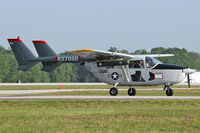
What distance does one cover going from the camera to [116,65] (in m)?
35.8

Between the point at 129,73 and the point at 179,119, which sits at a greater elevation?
the point at 129,73

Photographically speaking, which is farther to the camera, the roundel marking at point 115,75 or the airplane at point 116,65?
the roundel marking at point 115,75

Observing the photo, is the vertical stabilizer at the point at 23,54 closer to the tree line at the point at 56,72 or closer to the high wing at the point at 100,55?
the high wing at the point at 100,55

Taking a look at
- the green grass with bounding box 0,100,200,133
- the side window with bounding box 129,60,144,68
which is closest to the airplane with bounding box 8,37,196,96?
the side window with bounding box 129,60,144,68

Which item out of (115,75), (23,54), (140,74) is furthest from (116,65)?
(23,54)

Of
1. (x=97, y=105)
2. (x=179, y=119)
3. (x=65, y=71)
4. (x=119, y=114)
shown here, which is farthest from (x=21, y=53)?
(x=65, y=71)

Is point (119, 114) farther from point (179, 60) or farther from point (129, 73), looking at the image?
point (179, 60)

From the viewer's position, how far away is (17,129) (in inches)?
629

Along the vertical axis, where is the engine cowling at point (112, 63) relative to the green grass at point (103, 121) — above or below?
above

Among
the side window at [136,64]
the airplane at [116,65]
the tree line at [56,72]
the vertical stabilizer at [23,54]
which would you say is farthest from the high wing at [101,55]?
the tree line at [56,72]

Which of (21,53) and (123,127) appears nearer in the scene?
(123,127)

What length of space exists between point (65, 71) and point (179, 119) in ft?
490

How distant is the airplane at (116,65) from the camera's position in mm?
34250

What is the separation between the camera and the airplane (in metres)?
34.2
